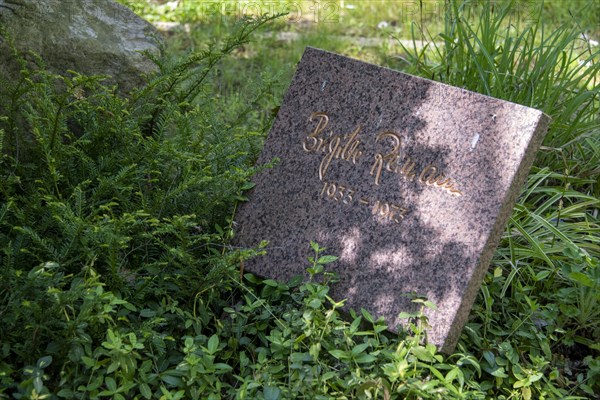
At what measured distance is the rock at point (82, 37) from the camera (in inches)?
124

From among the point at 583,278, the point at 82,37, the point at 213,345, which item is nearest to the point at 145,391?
the point at 213,345

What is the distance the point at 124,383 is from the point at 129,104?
134 cm

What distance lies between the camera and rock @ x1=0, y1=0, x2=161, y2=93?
316cm

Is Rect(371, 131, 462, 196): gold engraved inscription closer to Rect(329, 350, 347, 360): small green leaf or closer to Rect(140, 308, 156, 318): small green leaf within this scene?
Rect(329, 350, 347, 360): small green leaf

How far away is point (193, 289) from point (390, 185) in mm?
810

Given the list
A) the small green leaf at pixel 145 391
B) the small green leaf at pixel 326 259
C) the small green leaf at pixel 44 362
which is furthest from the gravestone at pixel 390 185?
the small green leaf at pixel 44 362

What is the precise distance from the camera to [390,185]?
2.72 metres

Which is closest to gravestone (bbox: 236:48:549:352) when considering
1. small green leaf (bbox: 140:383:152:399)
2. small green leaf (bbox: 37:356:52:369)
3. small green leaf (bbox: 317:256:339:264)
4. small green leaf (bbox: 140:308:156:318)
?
small green leaf (bbox: 317:256:339:264)

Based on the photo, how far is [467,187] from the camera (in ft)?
8.52

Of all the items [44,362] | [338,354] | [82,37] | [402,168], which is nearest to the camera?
[44,362]

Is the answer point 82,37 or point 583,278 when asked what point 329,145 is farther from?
point 82,37

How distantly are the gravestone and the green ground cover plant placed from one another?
10 centimetres

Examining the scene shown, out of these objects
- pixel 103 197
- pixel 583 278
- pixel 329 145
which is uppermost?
pixel 329 145

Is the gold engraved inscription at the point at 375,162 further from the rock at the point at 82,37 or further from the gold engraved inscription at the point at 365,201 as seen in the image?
the rock at the point at 82,37
